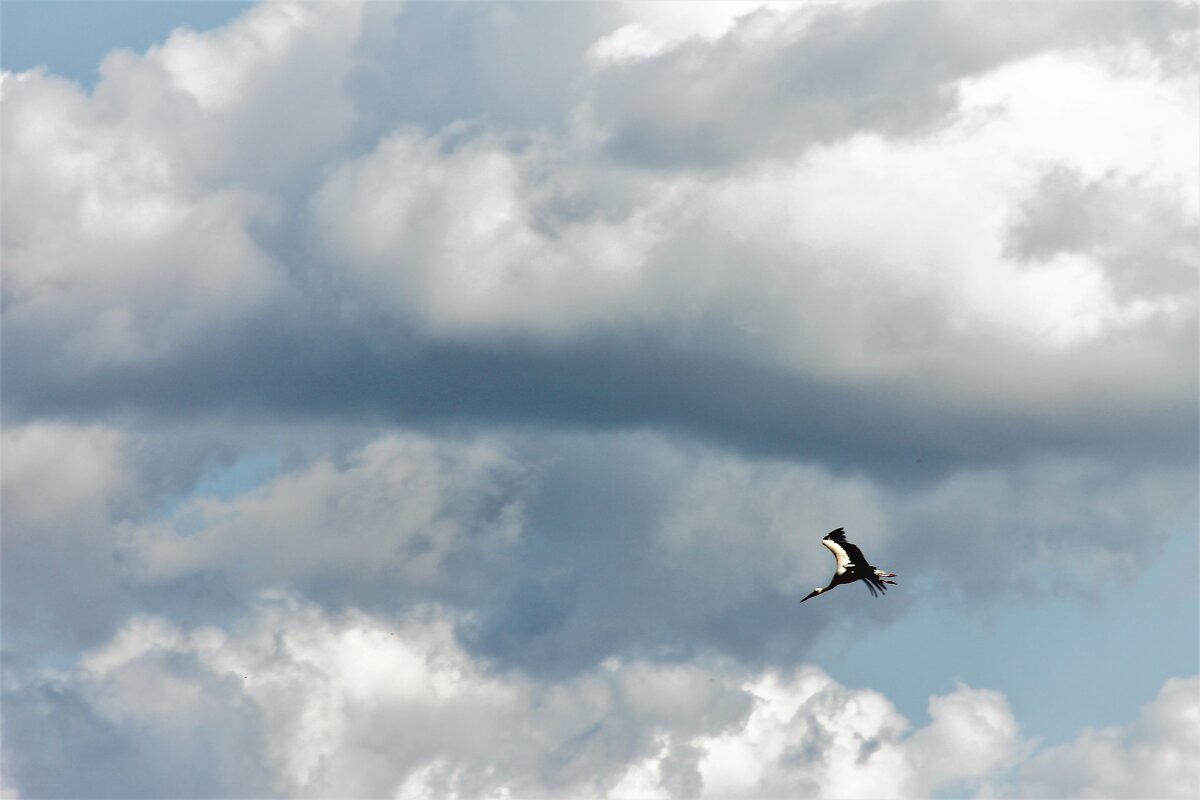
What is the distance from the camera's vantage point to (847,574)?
18600 centimetres
